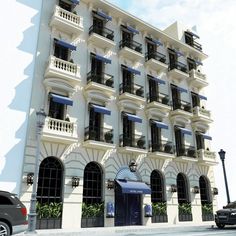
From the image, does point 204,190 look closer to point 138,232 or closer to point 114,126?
point 114,126

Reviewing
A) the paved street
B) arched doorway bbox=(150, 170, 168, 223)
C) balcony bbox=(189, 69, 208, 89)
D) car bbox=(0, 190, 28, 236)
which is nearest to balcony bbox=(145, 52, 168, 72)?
balcony bbox=(189, 69, 208, 89)

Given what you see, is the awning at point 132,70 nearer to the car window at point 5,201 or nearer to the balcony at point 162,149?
the balcony at point 162,149

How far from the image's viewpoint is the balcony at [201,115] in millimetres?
26837

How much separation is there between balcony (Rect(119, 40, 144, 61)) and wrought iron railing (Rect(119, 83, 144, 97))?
9.11 feet

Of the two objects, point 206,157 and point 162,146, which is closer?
point 162,146

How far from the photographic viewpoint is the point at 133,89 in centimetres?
2322

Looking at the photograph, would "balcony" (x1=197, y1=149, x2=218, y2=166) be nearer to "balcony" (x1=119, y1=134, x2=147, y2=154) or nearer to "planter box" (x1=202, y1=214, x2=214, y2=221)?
"planter box" (x1=202, y1=214, x2=214, y2=221)

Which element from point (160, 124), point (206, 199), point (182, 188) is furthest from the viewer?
point (206, 199)

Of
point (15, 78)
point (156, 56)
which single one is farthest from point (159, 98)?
point (15, 78)

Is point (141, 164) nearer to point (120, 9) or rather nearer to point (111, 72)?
point (111, 72)

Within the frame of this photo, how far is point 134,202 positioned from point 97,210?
3571 millimetres

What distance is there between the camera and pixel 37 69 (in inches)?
743

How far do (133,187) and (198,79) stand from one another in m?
14.7

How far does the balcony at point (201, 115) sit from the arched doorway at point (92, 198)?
1192 cm
